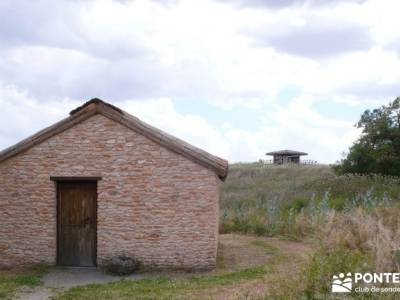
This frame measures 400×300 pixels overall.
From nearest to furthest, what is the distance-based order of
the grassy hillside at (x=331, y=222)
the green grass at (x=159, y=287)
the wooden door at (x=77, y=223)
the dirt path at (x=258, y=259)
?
the grassy hillside at (x=331, y=222), the dirt path at (x=258, y=259), the green grass at (x=159, y=287), the wooden door at (x=77, y=223)

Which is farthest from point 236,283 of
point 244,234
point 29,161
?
point 244,234

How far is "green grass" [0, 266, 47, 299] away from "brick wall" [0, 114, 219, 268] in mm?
416

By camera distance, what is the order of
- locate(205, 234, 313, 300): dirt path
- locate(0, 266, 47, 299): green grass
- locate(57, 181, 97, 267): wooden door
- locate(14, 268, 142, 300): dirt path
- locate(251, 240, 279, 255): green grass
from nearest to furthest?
locate(205, 234, 313, 300): dirt path → locate(14, 268, 142, 300): dirt path → locate(0, 266, 47, 299): green grass → locate(57, 181, 97, 267): wooden door → locate(251, 240, 279, 255): green grass

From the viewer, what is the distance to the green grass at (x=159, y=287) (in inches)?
421

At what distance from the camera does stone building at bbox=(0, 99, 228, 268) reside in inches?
532

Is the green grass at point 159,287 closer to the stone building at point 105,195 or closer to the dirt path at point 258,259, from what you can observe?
the dirt path at point 258,259

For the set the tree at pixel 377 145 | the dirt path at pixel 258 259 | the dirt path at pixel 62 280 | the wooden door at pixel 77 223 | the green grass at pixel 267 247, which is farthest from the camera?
the tree at pixel 377 145

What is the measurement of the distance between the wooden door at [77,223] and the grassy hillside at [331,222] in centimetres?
561

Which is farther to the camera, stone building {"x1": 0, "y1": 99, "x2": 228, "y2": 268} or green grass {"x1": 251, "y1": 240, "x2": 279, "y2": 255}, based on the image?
green grass {"x1": 251, "y1": 240, "x2": 279, "y2": 255}

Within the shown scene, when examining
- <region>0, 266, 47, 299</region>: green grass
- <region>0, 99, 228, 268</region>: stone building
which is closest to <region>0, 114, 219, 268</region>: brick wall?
<region>0, 99, 228, 268</region>: stone building

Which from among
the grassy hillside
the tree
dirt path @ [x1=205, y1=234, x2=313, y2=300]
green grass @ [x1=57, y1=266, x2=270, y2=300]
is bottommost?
green grass @ [x1=57, y1=266, x2=270, y2=300]

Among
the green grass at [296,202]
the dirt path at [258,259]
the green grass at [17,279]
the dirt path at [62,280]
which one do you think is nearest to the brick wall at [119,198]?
the green grass at [17,279]

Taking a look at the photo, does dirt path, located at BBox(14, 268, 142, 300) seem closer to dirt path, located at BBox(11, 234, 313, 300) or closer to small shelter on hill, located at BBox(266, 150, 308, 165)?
dirt path, located at BBox(11, 234, 313, 300)

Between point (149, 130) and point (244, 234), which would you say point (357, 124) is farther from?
point (149, 130)
